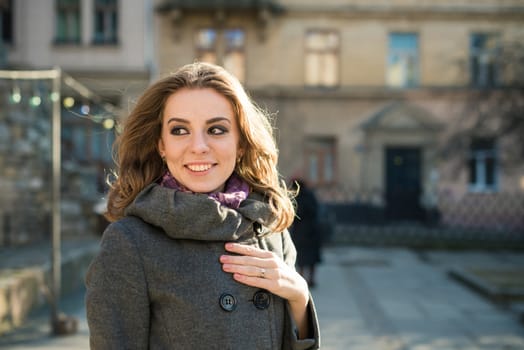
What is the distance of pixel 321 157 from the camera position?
20.6 m

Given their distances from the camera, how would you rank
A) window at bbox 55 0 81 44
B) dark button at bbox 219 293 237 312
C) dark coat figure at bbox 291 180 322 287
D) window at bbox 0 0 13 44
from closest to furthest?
dark button at bbox 219 293 237 312 → dark coat figure at bbox 291 180 322 287 → window at bbox 0 0 13 44 → window at bbox 55 0 81 44

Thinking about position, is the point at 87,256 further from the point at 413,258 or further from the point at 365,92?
the point at 365,92

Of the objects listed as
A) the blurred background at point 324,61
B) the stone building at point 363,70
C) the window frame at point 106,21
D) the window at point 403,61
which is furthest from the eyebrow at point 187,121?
the window frame at point 106,21

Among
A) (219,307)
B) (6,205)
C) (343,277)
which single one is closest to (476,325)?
(343,277)

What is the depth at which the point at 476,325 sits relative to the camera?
23.6 ft

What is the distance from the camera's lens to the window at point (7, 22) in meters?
20.1

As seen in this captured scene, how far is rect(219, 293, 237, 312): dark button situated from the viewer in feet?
5.62

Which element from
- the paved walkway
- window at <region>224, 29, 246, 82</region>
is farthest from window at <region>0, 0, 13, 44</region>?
the paved walkway

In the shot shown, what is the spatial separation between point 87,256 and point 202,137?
8158mm

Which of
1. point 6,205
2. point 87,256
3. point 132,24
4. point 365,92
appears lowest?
point 87,256

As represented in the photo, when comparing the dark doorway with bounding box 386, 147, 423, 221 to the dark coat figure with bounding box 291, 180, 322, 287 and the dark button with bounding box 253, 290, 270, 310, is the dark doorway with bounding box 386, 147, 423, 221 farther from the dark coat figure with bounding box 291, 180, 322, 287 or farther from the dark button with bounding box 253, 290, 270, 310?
the dark button with bounding box 253, 290, 270, 310

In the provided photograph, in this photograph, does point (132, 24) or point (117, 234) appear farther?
point (132, 24)

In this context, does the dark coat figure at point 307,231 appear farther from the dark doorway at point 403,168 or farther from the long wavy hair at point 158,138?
the dark doorway at point 403,168

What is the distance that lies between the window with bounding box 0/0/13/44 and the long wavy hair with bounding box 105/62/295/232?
20.6m
